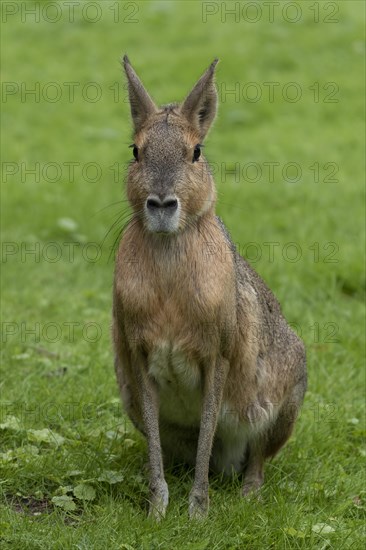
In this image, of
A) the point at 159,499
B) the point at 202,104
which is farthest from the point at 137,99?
the point at 159,499

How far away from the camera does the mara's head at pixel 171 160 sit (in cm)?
392

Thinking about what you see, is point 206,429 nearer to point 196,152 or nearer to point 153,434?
point 153,434

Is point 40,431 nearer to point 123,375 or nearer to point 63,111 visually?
point 123,375

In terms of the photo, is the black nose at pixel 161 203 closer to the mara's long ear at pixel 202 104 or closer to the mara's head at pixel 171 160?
the mara's head at pixel 171 160

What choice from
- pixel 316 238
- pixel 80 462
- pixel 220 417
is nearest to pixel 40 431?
pixel 80 462

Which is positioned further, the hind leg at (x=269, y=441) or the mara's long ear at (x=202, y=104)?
the hind leg at (x=269, y=441)

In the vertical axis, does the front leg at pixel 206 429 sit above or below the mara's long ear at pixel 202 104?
below

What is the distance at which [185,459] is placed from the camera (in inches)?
190

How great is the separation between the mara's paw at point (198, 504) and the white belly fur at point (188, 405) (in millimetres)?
333

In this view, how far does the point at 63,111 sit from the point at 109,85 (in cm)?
80

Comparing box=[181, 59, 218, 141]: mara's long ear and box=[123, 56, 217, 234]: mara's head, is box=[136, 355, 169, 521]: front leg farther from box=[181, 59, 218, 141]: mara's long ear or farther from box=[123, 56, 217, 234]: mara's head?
box=[181, 59, 218, 141]: mara's long ear

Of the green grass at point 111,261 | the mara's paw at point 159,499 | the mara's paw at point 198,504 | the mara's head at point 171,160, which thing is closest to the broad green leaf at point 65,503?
the green grass at point 111,261

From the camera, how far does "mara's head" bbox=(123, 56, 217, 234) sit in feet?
12.9

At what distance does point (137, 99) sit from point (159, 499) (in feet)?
5.32
